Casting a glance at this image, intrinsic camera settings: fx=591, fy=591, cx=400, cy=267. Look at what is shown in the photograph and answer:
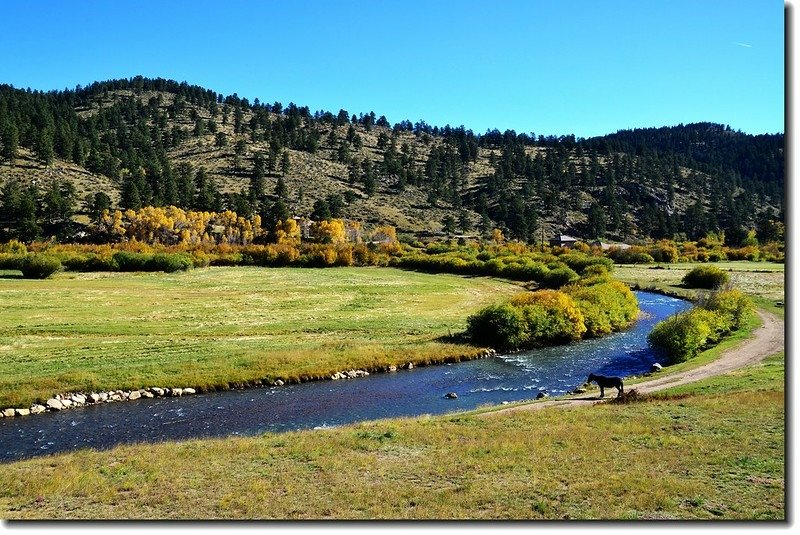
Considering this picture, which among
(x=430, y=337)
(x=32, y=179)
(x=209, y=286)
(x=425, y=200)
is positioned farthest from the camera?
(x=425, y=200)

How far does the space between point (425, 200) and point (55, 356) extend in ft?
512

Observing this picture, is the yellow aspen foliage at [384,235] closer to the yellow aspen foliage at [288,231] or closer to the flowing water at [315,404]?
the yellow aspen foliage at [288,231]

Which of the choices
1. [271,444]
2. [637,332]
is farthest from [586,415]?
[637,332]

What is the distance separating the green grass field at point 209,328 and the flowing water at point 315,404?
2306 mm

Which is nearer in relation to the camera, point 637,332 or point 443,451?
point 443,451

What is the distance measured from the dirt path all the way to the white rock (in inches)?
A: 846

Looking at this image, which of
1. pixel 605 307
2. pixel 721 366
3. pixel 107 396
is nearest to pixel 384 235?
pixel 605 307

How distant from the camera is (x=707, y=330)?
44062 mm

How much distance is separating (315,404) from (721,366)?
23.9 meters

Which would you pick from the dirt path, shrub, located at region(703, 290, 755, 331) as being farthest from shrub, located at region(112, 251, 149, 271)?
the dirt path

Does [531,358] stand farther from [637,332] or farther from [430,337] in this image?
[637,332]

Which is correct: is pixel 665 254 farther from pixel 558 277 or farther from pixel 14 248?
pixel 14 248

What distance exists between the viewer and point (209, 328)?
5081 cm

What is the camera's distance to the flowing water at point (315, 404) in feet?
86.8
